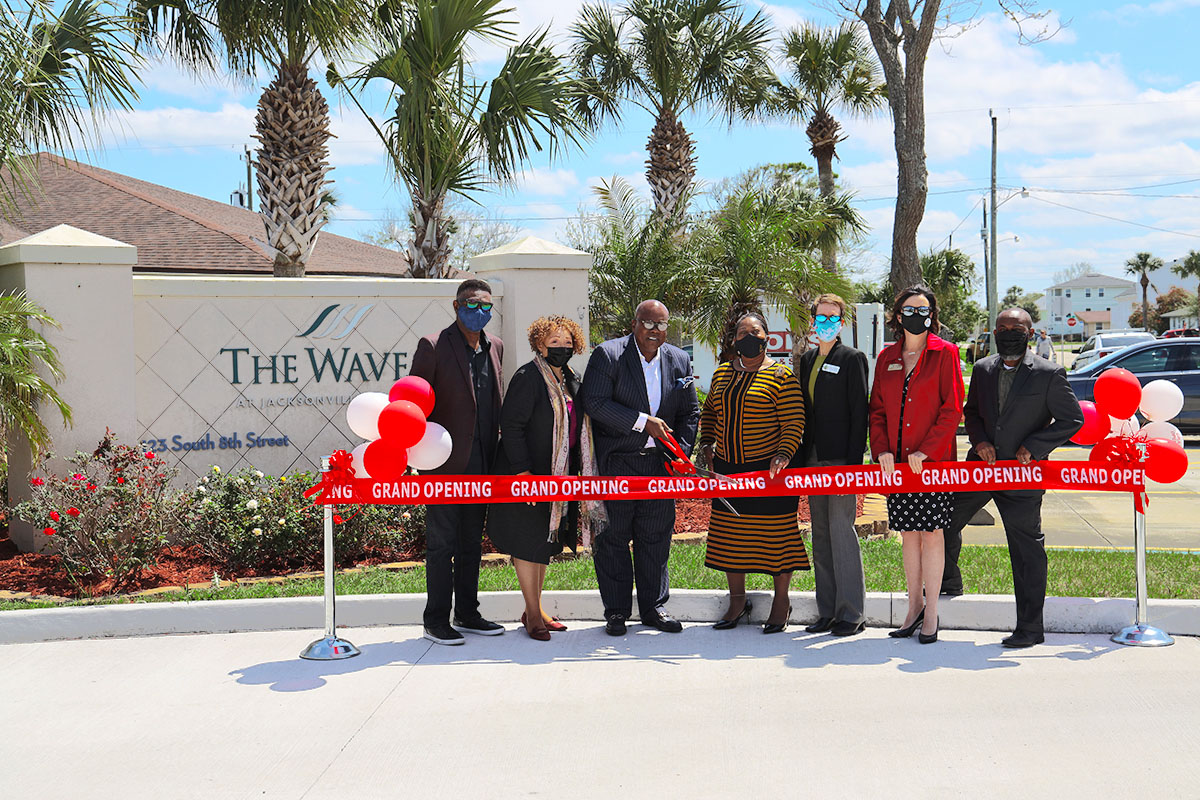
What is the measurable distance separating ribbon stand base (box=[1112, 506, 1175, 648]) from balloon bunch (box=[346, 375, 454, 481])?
4.01m

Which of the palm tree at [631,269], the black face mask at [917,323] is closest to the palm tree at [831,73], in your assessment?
the palm tree at [631,269]

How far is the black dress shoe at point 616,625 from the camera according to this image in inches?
252

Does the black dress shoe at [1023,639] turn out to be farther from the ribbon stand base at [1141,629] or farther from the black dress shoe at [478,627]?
the black dress shoe at [478,627]

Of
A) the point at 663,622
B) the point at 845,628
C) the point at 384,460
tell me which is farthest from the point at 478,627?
the point at 845,628

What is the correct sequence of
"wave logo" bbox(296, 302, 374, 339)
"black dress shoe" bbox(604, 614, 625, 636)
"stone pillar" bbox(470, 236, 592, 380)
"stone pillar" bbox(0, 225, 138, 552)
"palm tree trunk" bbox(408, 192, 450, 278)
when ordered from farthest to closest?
"palm tree trunk" bbox(408, 192, 450, 278)
"stone pillar" bbox(470, 236, 592, 380)
"wave logo" bbox(296, 302, 374, 339)
"stone pillar" bbox(0, 225, 138, 552)
"black dress shoe" bbox(604, 614, 625, 636)

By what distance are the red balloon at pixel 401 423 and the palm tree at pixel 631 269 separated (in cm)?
922

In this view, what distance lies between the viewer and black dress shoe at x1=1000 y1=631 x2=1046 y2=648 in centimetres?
605

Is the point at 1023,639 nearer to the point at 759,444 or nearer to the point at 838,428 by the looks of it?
the point at 838,428

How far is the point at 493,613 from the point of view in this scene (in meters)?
6.89

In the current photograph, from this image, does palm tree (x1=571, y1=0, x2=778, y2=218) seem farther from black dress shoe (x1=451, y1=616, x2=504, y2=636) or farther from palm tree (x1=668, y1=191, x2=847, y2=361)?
black dress shoe (x1=451, y1=616, x2=504, y2=636)

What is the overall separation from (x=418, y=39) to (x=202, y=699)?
22.7ft

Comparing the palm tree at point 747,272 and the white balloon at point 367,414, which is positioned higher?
the palm tree at point 747,272

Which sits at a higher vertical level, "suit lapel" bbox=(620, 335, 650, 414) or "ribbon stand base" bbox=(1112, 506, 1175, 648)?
"suit lapel" bbox=(620, 335, 650, 414)

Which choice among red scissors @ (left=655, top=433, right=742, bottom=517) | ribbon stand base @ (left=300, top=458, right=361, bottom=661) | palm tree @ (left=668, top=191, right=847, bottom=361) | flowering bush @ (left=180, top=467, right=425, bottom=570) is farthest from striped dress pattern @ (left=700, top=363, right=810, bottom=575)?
palm tree @ (left=668, top=191, right=847, bottom=361)
